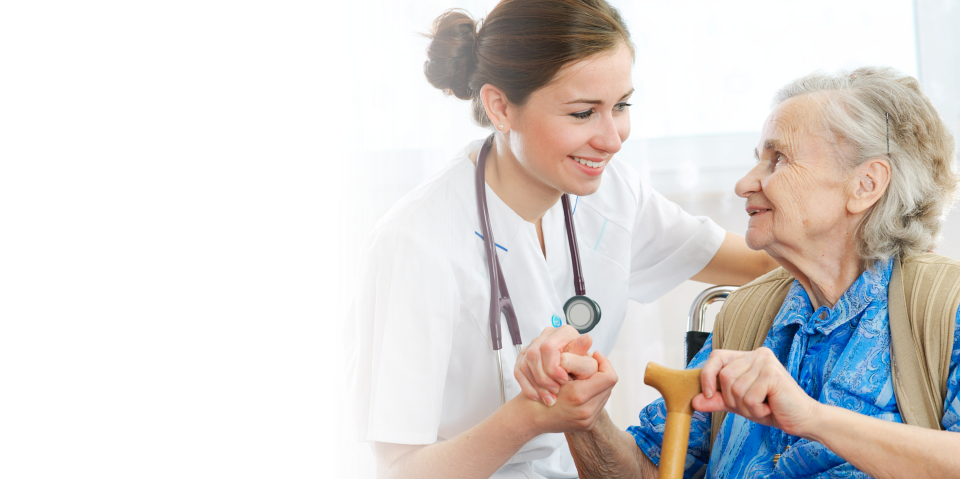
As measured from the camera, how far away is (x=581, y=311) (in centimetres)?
129

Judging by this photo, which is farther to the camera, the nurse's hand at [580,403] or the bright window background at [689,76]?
the bright window background at [689,76]

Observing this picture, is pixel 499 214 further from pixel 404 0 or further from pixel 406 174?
pixel 404 0

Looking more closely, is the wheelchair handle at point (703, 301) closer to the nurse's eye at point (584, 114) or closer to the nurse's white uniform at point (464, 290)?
the nurse's white uniform at point (464, 290)

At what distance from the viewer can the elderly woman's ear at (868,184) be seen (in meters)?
0.97

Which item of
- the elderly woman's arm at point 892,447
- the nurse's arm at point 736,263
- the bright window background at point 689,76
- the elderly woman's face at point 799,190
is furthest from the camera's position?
the bright window background at point 689,76

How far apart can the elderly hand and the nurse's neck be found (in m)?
0.57

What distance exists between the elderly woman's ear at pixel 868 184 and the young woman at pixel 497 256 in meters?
0.37

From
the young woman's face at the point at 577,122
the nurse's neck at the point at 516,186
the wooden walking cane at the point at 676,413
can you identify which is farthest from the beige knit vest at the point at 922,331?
the nurse's neck at the point at 516,186

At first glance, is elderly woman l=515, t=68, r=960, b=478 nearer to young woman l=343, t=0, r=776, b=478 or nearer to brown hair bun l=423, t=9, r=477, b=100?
young woman l=343, t=0, r=776, b=478

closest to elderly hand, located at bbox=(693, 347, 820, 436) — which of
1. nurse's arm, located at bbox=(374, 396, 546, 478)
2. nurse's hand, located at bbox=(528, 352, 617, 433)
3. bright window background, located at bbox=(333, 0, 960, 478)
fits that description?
nurse's hand, located at bbox=(528, 352, 617, 433)

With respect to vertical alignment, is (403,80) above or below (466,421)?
above

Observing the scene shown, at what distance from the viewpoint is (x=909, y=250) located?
968mm

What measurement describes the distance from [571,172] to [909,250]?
517mm
